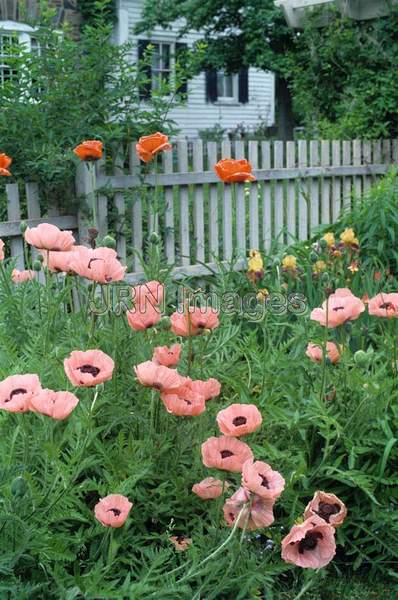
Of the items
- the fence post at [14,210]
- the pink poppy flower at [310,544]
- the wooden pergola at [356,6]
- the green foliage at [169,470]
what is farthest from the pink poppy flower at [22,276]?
the wooden pergola at [356,6]

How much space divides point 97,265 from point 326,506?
75cm

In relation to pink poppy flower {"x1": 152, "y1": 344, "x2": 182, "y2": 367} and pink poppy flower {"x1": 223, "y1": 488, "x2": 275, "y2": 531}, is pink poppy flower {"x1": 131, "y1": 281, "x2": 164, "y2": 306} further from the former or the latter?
pink poppy flower {"x1": 223, "y1": 488, "x2": 275, "y2": 531}

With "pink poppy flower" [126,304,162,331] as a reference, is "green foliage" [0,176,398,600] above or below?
below

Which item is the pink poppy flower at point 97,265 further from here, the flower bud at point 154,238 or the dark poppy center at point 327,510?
the dark poppy center at point 327,510

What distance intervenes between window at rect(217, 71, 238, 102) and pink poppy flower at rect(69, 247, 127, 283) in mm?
19129

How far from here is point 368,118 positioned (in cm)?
755

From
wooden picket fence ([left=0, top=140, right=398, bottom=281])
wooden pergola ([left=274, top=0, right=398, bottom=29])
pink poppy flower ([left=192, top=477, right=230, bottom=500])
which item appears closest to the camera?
pink poppy flower ([left=192, top=477, right=230, bottom=500])

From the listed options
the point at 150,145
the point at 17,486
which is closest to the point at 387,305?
the point at 17,486

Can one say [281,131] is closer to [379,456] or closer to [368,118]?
[368,118]

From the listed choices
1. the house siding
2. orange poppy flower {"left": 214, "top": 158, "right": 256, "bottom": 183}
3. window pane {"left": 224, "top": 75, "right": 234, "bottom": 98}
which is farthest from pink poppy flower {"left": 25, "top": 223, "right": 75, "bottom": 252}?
window pane {"left": 224, "top": 75, "right": 234, "bottom": 98}

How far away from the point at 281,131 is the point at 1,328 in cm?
1696

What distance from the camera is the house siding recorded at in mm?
18031

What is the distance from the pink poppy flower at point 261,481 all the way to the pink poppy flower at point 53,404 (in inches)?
12.9

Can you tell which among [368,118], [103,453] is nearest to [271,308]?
[103,453]
